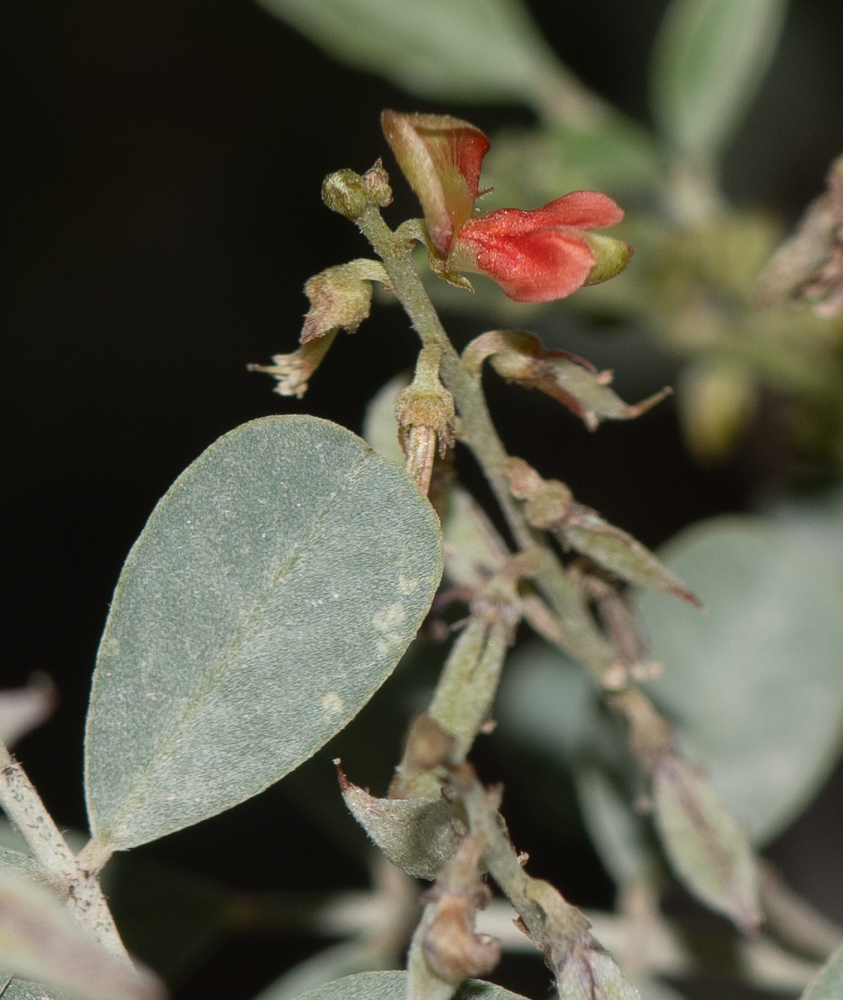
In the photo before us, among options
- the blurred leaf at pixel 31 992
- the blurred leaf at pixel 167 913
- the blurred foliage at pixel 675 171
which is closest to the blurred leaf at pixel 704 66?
the blurred foliage at pixel 675 171

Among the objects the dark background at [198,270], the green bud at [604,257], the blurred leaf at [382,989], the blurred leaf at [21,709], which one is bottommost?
the dark background at [198,270]

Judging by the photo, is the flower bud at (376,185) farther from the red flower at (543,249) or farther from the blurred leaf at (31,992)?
the blurred leaf at (31,992)

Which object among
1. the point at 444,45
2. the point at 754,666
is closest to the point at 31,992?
the point at 754,666

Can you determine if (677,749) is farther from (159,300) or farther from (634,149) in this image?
(159,300)

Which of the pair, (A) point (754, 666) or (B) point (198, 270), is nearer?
(A) point (754, 666)

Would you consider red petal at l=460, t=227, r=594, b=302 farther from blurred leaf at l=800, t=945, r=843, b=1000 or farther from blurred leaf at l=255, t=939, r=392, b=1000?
blurred leaf at l=255, t=939, r=392, b=1000

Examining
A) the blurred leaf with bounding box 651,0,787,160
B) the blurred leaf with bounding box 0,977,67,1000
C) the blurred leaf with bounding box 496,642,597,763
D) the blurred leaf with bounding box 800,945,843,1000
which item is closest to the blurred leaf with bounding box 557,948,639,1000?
the blurred leaf with bounding box 800,945,843,1000

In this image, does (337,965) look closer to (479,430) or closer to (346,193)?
(479,430)
